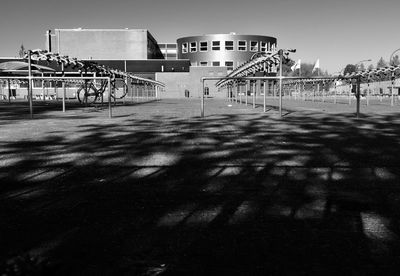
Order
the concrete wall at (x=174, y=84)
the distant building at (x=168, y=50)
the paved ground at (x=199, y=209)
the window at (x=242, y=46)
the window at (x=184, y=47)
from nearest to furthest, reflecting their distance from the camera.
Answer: the paved ground at (x=199, y=209) < the concrete wall at (x=174, y=84) < the window at (x=242, y=46) < the window at (x=184, y=47) < the distant building at (x=168, y=50)

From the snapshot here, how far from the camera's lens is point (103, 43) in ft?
254

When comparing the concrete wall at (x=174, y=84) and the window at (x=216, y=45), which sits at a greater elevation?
the window at (x=216, y=45)

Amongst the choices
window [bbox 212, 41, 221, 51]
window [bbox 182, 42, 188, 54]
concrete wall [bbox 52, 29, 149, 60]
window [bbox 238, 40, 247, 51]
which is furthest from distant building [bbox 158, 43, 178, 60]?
concrete wall [bbox 52, 29, 149, 60]

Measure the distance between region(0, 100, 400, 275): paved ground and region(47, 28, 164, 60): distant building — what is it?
72.7 meters

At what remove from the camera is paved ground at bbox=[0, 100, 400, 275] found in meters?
2.64

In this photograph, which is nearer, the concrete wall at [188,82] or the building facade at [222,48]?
the concrete wall at [188,82]

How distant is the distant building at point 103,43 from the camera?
251 feet

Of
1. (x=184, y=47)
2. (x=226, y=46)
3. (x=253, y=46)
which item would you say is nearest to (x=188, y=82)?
(x=226, y=46)

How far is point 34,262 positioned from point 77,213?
1.25 metres

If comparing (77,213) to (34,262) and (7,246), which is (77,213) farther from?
(34,262)

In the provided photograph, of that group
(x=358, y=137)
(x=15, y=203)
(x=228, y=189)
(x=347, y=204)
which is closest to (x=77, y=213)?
(x=15, y=203)

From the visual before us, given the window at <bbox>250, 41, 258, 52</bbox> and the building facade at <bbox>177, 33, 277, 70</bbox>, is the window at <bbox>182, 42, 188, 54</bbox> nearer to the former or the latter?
the building facade at <bbox>177, 33, 277, 70</bbox>

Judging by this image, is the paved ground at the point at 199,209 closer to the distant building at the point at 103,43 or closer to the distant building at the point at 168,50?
the distant building at the point at 103,43

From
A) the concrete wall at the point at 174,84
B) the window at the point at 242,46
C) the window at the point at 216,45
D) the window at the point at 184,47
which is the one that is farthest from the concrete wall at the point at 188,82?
the window at the point at 184,47
